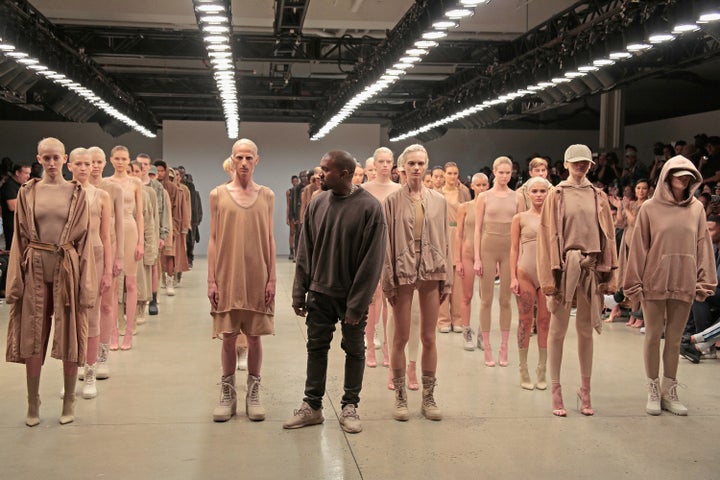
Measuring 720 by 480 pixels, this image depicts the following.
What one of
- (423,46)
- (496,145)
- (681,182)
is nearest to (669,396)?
(681,182)

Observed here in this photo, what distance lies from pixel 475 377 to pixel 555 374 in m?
1.22

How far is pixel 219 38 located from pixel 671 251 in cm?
526

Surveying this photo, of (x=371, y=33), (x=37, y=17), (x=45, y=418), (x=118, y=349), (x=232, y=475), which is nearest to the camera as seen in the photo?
(x=232, y=475)

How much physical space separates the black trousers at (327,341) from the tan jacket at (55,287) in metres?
1.37

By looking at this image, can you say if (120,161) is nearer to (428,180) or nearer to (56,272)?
(56,272)

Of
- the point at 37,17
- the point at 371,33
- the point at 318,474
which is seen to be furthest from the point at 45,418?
the point at 371,33

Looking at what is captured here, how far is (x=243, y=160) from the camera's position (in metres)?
5.52

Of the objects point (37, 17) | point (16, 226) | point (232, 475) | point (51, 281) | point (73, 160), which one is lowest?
point (232, 475)

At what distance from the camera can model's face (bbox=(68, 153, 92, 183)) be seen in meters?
6.29

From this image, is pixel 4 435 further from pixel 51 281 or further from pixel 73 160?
pixel 73 160

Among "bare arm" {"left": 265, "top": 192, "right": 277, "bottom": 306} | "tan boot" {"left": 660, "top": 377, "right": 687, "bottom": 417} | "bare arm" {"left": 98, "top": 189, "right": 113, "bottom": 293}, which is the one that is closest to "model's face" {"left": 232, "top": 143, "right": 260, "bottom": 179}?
"bare arm" {"left": 265, "top": 192, "right": 277, "bottom": 306}

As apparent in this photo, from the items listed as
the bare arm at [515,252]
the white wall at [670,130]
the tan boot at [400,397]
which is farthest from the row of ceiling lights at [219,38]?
the white wall at [670,130]

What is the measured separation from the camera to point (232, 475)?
15.0 feet

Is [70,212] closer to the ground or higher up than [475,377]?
higher up
